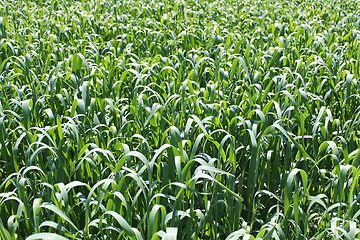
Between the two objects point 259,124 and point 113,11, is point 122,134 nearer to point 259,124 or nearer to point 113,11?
point 259,124

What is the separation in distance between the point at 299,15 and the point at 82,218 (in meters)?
4.72

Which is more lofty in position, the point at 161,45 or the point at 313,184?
the point at 161,45

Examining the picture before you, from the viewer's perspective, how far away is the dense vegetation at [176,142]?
1.89m

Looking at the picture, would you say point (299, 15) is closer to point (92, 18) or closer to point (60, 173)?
point (92, 18)

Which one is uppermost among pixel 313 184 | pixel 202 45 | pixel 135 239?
pixel 202 45

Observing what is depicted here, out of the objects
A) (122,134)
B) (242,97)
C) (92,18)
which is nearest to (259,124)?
(242,97)

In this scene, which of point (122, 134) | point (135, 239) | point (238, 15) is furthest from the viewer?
point (238, 15)

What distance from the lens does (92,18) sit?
523 cm

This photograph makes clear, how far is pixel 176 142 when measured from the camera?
2152 mm

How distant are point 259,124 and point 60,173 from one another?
1.20 meters

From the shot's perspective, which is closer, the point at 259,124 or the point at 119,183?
the point at 119,183

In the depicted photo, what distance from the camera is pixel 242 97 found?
2961 mm

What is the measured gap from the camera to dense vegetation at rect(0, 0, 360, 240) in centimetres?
189

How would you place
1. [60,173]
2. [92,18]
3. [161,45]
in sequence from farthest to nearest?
1. [92,18]
2. [161,45]
3. [60,173]
